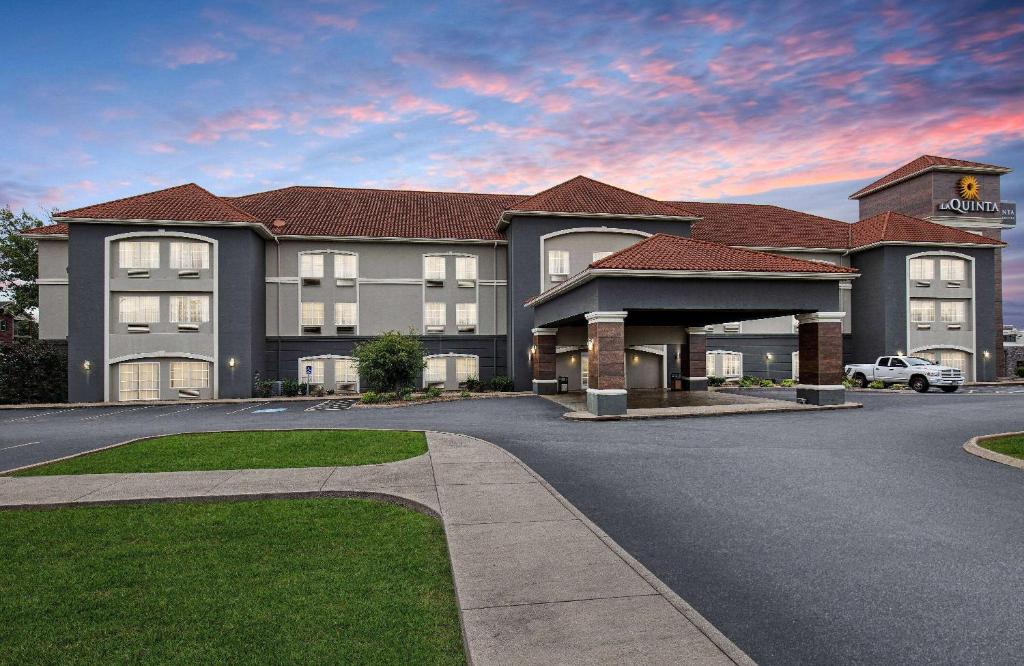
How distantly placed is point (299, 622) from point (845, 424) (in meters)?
17.6

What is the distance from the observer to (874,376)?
110 feet

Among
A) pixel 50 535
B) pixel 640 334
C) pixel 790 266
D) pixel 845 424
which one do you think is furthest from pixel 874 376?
pixel 50 535

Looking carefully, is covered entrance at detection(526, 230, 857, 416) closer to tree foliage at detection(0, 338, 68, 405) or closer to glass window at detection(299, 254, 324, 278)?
glass window at detection(299, 254, 324, 278)

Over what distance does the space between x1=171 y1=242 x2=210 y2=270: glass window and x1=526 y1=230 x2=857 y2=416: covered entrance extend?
19273 mm

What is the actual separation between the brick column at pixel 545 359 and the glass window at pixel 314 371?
12.3 metres

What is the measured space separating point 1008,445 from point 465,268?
26202 mm

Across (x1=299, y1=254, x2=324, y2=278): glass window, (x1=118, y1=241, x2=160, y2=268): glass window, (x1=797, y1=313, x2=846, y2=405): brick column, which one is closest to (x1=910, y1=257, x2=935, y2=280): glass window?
(x1=797, y1=313, x2=846, y2=405): brick column

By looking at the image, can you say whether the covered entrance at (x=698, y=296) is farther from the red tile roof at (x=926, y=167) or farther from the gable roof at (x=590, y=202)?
the red tile roof at (x=926, y=167)

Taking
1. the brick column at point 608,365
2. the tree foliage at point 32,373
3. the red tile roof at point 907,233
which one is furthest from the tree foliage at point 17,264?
the red tile roof at point 907,233

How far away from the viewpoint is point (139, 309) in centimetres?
3027

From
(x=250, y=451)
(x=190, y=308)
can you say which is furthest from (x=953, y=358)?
(x=190, y=308)

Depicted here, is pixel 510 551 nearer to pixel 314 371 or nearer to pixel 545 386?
pixel 545 386

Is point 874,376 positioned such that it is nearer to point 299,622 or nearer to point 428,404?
point 428,404

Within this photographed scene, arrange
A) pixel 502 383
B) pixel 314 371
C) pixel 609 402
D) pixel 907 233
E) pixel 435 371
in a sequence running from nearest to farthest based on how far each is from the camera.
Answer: pixel 609 402 < pixel 502 383 < pixel 314 371 < pixel 435 371 < pixel 907 233
